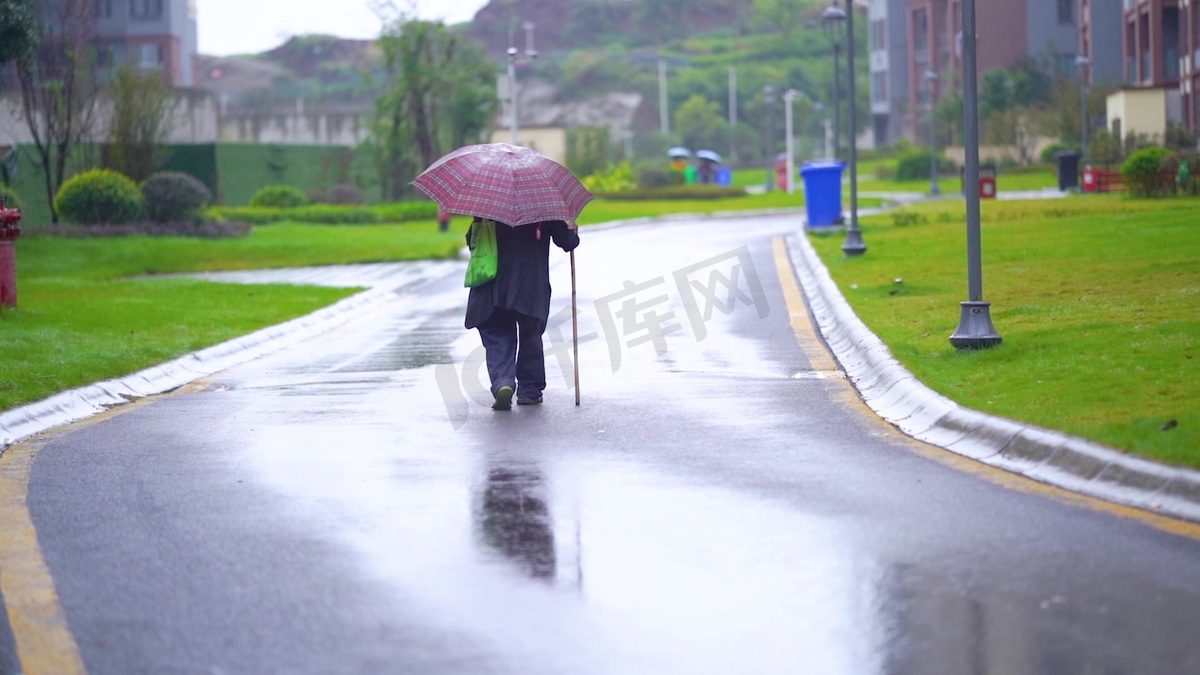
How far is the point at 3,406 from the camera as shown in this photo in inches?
455

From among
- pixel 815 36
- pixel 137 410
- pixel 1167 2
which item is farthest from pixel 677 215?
pixel 815 36

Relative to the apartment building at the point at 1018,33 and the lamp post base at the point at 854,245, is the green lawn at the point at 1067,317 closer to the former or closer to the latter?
the lamp post base at the point at 854,245

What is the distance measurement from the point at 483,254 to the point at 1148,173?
23732 millimetres

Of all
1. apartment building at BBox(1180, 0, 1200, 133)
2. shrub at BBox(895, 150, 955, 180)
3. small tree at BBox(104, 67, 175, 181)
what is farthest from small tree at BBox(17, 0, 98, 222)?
shrub at BBox(895, 150, 955, 180)

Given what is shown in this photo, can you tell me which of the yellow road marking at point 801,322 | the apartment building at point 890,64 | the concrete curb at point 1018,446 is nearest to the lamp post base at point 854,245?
the yellow road marking at point 801,322

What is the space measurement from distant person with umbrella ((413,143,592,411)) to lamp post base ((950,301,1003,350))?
301 cm

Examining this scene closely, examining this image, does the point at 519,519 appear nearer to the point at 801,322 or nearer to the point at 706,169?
the point at 801,322

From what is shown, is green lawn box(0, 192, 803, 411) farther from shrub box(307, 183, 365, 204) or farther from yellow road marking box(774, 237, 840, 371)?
shrub box(307, 183, 365, 204)

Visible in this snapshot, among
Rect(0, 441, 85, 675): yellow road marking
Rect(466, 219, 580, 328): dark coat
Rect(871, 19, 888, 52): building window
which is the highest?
Rect(871, 19, 888, 52): building window

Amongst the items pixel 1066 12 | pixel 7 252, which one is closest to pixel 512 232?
pixel 7 252

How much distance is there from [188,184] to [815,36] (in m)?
129

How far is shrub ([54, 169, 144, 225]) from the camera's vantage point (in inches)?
1361

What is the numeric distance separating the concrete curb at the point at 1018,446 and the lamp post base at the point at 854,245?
35.9 feet

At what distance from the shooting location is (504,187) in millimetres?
11414
